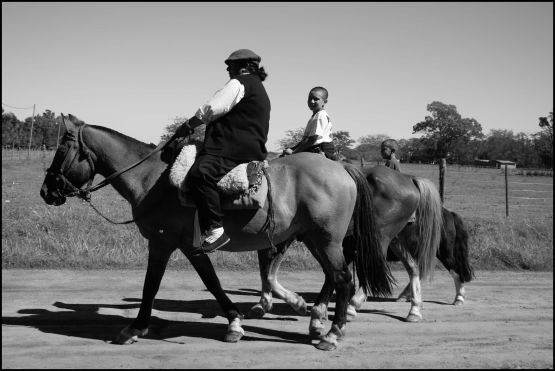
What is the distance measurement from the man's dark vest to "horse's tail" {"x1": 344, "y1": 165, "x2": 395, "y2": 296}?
1.37 m

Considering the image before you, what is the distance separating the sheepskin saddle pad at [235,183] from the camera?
507 cm

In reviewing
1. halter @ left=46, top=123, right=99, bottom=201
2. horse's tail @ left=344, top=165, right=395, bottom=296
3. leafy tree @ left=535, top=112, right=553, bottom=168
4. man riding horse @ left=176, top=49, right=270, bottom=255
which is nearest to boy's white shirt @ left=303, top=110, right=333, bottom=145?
horse's tail @ left=344, top=165, right=395, bottom=296

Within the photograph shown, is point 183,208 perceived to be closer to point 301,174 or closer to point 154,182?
point 154,182

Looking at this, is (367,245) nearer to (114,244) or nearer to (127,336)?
(127,336)

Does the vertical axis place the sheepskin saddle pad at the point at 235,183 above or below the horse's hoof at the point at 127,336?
above

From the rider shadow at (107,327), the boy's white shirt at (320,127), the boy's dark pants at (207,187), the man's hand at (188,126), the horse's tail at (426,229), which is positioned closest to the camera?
the boy's dark pants at (207,187)

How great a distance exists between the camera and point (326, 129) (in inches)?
264

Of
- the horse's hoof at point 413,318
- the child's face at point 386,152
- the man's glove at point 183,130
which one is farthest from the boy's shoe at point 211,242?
the child's face at point 386,152

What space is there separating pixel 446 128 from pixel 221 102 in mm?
110409

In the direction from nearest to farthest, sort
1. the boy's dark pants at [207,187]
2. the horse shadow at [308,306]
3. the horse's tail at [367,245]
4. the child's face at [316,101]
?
the boy's dark pants at [207,187] < the horse's tail at [367,245] < the child's face at [316,101] < the horse shadow at [308,306]

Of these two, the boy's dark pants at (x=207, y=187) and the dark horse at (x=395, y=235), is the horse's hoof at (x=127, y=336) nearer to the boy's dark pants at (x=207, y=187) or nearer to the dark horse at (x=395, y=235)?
the boy's dark pants at (x=207, y=187)

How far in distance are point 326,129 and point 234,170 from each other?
1993 mm

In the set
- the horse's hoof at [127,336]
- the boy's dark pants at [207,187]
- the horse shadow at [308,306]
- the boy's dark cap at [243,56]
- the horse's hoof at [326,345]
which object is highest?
the boy's dark cap at [243,56]

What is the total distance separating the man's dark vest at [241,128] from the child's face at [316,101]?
67.8 inches
